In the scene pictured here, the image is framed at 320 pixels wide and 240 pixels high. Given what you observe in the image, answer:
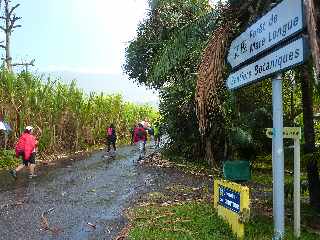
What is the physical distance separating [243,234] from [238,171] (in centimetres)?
140

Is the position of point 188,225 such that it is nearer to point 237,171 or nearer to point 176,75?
point 237,171

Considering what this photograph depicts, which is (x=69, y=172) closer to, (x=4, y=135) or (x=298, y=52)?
(x=4, y=135)

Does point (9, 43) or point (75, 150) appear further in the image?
point (9, 43)

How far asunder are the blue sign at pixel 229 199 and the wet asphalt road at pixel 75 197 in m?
1.80

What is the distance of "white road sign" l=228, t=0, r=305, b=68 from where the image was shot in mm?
5328

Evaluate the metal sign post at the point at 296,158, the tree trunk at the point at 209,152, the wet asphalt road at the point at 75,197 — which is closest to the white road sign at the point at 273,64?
the metal sign post at the point at 296,158

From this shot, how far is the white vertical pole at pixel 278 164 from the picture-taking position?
6.18m

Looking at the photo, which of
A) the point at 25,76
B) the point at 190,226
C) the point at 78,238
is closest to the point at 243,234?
the point at 190,226

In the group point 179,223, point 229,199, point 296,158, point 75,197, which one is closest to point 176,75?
point 75,197

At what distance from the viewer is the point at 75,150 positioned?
25.0 metres

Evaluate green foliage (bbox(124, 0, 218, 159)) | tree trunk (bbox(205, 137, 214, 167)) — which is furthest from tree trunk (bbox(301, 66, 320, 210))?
tree trunk (bbox(205, 137, 214, 167))

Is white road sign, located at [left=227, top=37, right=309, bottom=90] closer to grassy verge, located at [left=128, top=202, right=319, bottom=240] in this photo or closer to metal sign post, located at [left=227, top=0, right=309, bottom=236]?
metal sign post, located at [left=227, top=0, right=309, bottom=236]

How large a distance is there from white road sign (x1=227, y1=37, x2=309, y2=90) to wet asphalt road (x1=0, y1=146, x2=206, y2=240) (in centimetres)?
327

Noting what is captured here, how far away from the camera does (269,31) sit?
19.5 feet
